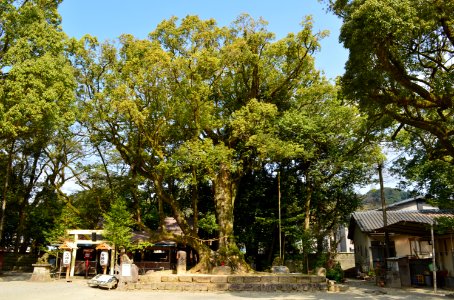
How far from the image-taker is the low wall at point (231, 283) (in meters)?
15.9

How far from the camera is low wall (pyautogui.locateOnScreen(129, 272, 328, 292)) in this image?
624 inches

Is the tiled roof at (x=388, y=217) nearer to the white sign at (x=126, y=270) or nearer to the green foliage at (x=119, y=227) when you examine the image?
the green foliage at (x=119, y=227)

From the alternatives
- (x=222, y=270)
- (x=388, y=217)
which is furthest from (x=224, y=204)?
(x=388, y=217)

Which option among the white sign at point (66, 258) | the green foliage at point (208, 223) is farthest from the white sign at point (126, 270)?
the green foliage at point (208, 223)

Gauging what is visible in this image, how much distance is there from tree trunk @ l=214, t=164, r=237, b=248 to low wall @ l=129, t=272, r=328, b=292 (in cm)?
301

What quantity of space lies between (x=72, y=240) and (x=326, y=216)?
1639cm

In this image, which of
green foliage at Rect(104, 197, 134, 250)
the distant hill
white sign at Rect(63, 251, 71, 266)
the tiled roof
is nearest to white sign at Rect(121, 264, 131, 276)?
green foliage at Rect(104, 197, 134, 250)

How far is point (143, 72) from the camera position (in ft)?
57.2

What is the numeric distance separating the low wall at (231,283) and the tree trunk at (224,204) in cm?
301

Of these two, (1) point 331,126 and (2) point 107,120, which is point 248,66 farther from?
(2) point 107,120

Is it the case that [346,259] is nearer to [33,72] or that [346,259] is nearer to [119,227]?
[119,227]

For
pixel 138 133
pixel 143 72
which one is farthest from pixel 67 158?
pixel 143 72

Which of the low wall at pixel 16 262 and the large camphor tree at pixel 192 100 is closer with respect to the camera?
the large camphor tree at pixel 192 100

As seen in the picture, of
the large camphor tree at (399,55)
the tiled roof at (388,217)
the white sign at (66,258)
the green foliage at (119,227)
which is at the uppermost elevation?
the large camphor tree at (399,55)
